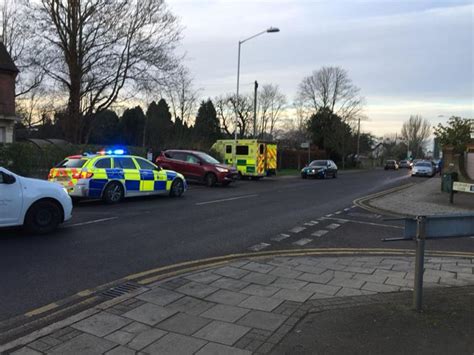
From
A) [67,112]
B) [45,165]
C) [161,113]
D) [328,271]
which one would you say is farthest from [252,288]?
[161,113]

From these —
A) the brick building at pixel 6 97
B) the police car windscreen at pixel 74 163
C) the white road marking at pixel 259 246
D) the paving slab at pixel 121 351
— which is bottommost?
the white road marking at pixel 259 246

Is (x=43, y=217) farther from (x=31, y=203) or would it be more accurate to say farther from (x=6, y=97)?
(x=6, y=97)

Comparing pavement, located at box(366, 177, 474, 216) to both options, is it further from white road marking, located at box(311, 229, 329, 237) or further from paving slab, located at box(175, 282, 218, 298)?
paving slab, located at box(175, 282, 218, 298)

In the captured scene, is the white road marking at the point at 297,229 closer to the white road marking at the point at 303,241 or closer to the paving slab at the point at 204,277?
the white road marking at the point at 303,241

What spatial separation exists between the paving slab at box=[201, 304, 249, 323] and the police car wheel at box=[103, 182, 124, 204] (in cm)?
951

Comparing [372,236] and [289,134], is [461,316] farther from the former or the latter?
[289,134]

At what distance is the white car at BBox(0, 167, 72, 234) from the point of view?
7762 millimetres

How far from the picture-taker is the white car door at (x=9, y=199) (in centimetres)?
770

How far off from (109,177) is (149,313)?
964 centimetres

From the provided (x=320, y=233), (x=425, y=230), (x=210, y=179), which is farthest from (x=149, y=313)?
(x=210, y=179)

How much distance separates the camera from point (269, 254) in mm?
7246

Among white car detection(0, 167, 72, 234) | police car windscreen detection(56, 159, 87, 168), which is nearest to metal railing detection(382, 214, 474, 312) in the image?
white car detection(0, 167, 72, 234)

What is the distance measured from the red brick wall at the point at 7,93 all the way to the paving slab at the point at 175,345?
26.7 metres

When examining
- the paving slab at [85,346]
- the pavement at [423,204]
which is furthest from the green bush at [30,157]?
the paving slab at [85,346]
